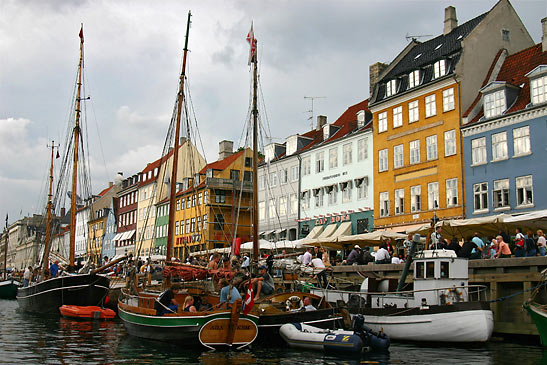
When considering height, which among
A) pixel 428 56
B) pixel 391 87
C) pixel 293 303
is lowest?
pixel 293 303

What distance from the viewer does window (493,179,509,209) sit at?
3412cm

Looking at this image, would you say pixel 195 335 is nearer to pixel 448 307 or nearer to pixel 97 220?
pixel 448 307

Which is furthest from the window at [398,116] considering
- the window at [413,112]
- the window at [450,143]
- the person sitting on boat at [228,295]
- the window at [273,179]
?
the person sitting on boat at [228,295]

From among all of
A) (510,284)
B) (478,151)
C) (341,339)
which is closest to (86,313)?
(341,339)

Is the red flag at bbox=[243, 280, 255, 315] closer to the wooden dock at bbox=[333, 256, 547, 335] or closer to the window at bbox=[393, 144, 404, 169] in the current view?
the wooden dock at bbox=[333, 256, 547, 335]

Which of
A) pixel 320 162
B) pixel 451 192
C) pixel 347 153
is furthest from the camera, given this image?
pixel 320 162

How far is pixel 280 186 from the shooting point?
54.9 m

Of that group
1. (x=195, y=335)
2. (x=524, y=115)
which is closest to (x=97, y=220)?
(x=524, y=115)

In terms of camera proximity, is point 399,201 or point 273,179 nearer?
point 399,201

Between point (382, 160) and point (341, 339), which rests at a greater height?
point (382, 160)

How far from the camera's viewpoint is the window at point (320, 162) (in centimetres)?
4981

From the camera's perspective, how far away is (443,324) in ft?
63.2

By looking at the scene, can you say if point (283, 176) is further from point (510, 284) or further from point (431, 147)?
point (510, 284)

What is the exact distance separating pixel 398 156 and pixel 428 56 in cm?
721
